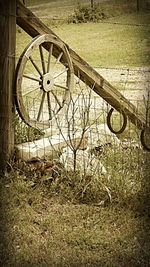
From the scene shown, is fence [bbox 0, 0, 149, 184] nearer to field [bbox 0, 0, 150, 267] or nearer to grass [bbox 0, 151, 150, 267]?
field [bbox 0, 0, 150, 267]

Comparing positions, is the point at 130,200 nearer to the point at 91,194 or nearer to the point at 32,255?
the point at 91,194

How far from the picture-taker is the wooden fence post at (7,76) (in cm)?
273

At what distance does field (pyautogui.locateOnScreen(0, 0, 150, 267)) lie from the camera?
84.1 inches

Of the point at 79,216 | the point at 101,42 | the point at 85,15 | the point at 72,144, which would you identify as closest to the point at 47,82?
the point at 72,144

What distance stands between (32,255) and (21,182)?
64 cm

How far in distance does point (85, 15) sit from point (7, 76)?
4.05 meters

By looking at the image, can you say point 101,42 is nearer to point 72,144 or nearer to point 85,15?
point 85,15

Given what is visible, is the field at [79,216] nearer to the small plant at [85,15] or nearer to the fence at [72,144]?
the fence at [72,144]

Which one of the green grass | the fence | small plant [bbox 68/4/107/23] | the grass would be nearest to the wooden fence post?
the fence

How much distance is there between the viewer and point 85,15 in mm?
6641

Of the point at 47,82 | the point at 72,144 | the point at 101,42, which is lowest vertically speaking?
the point at 72,144

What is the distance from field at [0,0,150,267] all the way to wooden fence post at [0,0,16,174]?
0.39 feet

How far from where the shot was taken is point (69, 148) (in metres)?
3.12

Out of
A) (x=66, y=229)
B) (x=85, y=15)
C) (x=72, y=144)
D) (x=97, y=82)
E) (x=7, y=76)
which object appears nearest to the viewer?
(x=66, y=229)
